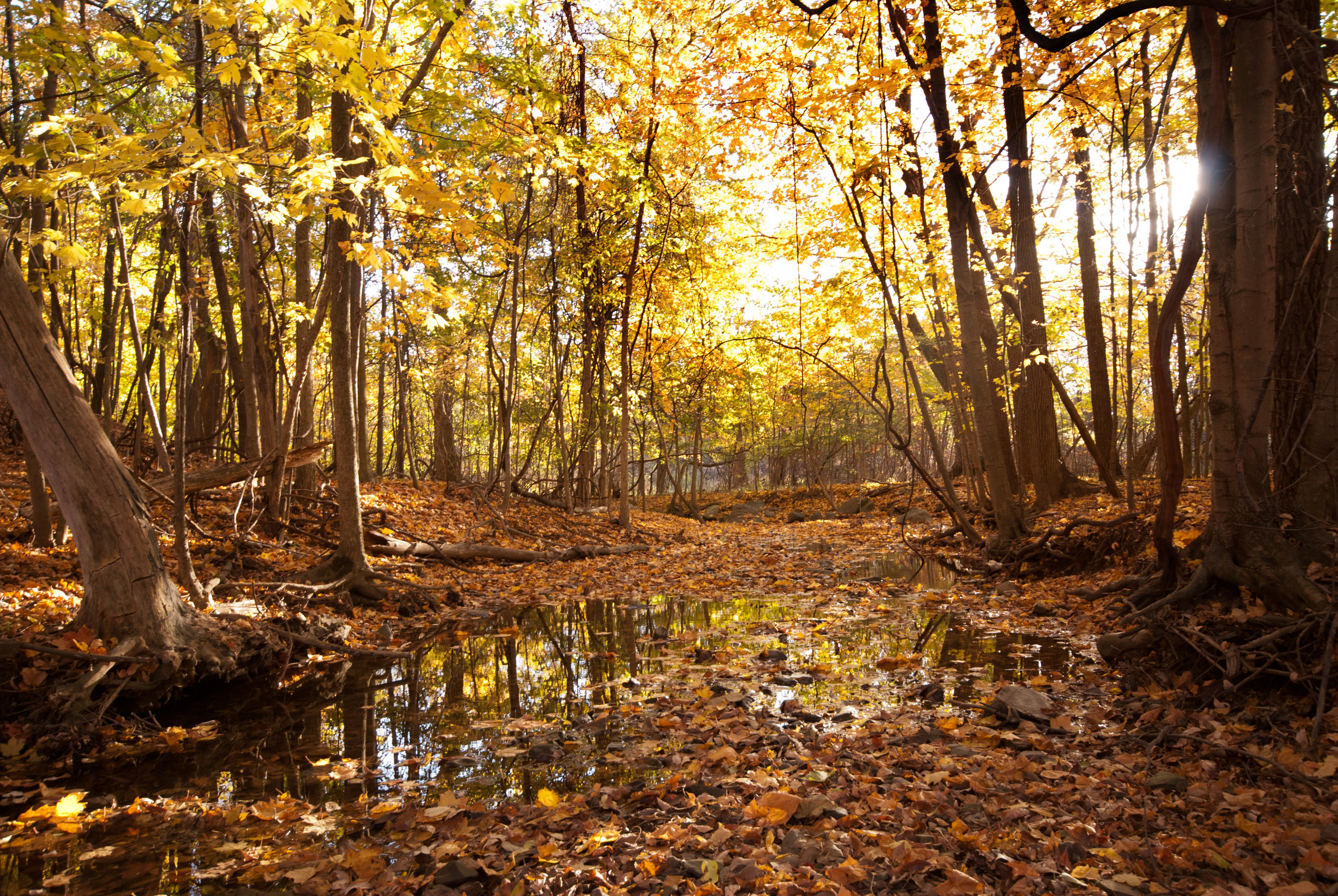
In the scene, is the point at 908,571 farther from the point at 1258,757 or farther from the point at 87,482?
the point at 87,482

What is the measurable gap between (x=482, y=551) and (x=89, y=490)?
6.61m

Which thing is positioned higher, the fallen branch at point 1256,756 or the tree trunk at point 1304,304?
the tree trunk at point 1304,304

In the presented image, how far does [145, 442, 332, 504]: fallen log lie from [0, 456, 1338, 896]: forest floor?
1.50 metres

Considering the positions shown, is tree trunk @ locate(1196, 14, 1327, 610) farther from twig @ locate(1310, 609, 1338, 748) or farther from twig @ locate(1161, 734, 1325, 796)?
twig @ locate(1161, 734, 1325, 796)

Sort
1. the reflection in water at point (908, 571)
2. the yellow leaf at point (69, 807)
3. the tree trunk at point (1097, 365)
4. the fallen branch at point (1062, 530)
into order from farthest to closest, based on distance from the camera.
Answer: the tree trunk at point (1097, 365) → the reflection in water at point (908, 571) → the fallen branch at point (1062, 530) → the yellow leaf at point (69, 807)

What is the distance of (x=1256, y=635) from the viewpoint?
13.0 ft

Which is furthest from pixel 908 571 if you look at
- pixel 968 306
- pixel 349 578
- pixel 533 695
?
pixel 349 578

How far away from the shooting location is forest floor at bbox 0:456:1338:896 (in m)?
2.58

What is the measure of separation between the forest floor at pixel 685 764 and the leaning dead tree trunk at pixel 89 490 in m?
0.33

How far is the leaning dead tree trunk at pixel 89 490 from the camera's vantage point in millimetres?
4438

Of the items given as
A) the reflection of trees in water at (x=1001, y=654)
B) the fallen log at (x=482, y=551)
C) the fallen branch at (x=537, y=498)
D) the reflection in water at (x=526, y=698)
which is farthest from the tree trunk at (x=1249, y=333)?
the fallen branch at (x=537, y=498)

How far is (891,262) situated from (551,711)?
8.71 m

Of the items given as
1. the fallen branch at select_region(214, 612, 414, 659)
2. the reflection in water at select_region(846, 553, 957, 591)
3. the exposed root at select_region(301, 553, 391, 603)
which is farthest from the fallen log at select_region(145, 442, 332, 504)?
the reflection in water at select_region(846, 553, 957, 591)

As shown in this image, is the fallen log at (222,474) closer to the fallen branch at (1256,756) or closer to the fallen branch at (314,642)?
the fallen branch at (314,642)
